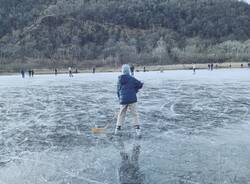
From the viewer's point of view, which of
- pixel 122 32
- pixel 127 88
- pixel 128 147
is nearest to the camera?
pixel 128 147

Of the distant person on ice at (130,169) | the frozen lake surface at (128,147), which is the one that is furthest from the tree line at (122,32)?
the distant person on ice at (130,169)

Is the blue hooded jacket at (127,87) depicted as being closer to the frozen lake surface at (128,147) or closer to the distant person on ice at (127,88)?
the distant person on ice at (127,88)

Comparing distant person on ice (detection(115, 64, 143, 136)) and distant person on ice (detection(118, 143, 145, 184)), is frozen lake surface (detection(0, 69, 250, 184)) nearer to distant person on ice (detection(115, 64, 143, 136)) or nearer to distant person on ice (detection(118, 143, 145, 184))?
distant person on ice (detection(118, 143, 145, 184))

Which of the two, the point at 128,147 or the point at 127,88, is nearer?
the point at 128,147

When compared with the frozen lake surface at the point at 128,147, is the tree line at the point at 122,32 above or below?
above

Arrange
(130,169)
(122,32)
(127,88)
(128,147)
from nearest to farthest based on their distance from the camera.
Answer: (130,169) < (128,147) < (127,88) < (122,32)

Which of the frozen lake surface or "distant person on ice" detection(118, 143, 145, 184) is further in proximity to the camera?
the frozen lake surface

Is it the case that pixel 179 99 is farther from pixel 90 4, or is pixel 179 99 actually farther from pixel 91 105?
pixel 90 4

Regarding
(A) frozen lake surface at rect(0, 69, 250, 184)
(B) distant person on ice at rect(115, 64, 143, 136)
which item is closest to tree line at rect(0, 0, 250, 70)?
(A) frozen lake surface at rect(0, 69, 250, 184)

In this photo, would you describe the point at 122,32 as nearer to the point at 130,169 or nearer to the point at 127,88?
the point at 127,88

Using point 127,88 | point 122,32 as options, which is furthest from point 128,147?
point 122,32

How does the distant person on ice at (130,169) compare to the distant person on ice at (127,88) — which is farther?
the distant person on ice at (127,88)

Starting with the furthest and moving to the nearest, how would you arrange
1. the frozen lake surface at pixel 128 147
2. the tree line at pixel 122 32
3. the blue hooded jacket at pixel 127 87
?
1. the tree line at pixel 122 32
2. the blue hooded jacket at pixel 127 87
3. the frozen lake surface at pixel 128 147

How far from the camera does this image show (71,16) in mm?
95938
